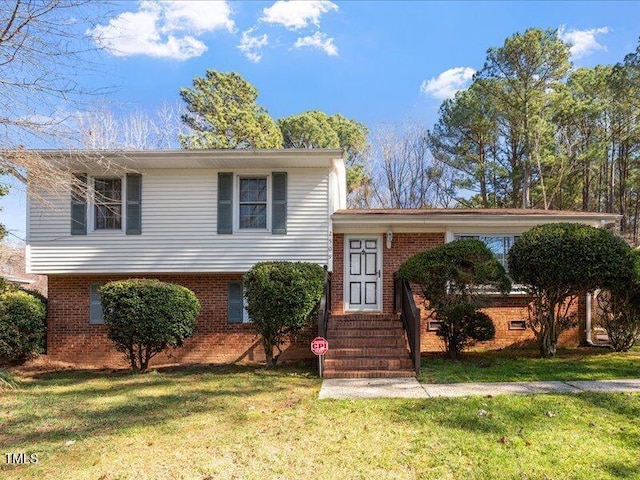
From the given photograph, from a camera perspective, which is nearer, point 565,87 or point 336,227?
point 336,227

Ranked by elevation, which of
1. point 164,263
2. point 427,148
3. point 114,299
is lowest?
point 114,299

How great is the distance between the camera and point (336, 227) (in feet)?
34.9

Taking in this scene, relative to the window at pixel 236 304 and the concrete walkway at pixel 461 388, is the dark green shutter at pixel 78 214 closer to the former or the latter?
the window at pixel 236 304

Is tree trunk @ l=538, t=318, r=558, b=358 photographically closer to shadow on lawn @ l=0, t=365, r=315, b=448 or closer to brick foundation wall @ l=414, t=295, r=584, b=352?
brick foundation wall @ l=414, t=295, r=584, b=352

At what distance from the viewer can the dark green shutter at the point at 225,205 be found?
A: 1006 centimetres

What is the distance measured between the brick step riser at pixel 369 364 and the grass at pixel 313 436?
1573 mm

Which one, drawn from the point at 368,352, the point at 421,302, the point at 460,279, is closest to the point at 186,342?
the point at 368,352

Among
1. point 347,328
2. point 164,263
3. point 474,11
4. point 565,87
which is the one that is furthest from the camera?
point 565,87

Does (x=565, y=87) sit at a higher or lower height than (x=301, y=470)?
higher

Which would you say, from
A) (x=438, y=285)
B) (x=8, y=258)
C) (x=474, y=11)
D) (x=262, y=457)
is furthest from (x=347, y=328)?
(x=474, y=11)

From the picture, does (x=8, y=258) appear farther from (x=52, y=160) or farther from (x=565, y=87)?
(x=565, y=87)

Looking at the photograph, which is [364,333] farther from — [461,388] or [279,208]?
[279,208]

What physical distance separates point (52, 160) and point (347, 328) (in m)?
7.27

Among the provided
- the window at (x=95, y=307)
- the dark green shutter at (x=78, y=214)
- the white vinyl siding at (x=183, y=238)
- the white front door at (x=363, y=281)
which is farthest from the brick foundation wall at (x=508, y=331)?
the dark green shutter at (x=78, y=214)
